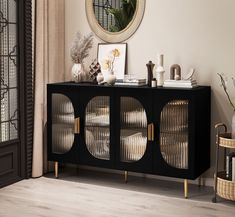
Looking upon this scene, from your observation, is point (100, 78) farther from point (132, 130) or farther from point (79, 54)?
point (132, 130)

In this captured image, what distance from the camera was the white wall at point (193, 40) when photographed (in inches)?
164

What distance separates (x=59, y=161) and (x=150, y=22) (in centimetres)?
158

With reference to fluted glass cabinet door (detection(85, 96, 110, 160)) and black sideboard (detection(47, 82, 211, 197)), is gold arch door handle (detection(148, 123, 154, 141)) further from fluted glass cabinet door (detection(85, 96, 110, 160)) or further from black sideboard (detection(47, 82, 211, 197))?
fluted glass cabinet door (detection(85, 96, 110, 160))

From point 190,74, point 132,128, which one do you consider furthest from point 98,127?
point 190,74

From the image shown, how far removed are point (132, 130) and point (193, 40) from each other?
3.20 feet

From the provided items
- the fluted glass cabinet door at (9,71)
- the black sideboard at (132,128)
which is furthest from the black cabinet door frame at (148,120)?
the fluted glass cabinet door at (9,71)

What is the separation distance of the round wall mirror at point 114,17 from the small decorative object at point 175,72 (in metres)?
0.58

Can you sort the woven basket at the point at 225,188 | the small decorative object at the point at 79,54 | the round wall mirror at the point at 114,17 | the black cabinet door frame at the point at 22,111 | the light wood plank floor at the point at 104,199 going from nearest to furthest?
1. the light wood plank floor at the point at 104,199
2. the woven basket at the point at 225,188
3. the black cabinet door frame at the point at 22,111
4. the round wall mirror at the point at 114,17
5. the small decorative object at the point at 79,54

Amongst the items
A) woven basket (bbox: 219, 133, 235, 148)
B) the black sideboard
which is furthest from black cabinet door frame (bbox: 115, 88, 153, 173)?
woven basket (bbox: 219, 133, 235, 148)

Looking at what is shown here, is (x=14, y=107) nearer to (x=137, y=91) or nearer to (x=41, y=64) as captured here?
(x=41, y=64)

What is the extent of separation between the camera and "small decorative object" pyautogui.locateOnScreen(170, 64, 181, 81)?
4.19 m

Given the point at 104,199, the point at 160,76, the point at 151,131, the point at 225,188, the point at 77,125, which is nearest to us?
the point at 225,188

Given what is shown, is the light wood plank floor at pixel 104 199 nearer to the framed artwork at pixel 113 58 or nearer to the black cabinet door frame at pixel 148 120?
the black cabinet door frame at pixel 148 120

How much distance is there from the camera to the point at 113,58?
4.68m
